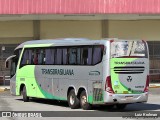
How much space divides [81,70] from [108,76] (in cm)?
172

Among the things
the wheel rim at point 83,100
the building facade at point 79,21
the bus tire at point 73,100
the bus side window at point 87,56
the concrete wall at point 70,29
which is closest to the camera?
the bus side window at point 87,56

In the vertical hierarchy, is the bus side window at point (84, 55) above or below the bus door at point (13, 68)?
above

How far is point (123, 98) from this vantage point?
18219mm

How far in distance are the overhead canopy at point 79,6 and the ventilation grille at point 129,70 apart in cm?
1341

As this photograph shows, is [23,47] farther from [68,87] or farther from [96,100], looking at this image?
[96,100]

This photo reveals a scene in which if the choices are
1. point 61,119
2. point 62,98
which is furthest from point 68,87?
point 61,119

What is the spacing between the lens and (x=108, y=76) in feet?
59.0

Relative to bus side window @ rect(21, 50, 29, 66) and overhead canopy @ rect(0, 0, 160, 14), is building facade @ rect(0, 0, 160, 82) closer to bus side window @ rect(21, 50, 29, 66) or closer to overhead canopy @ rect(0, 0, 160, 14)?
overhead canopy @ rect(0, 0, 160, 14)

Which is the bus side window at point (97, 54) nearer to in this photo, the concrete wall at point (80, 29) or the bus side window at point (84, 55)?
the bus side window at point (84, 55)

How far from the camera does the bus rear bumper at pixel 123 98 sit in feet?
59.0

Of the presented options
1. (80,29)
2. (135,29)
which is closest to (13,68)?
(80,29)

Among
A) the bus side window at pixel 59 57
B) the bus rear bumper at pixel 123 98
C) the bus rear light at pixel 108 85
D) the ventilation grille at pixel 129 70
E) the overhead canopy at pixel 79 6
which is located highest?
the overhead canopy at pixel 79 6

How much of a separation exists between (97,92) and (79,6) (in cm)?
1405

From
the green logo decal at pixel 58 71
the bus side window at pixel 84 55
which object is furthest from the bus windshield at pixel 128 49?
the green logo decal at pixel 58 71
